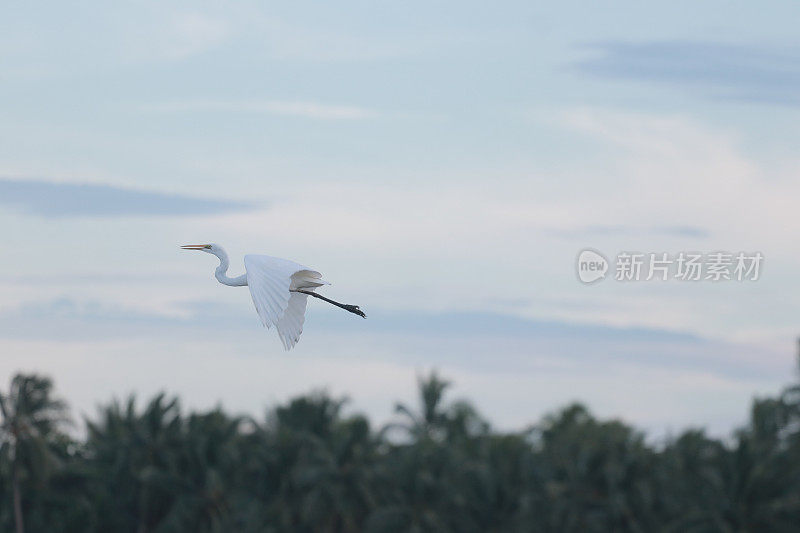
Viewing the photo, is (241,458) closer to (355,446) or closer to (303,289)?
(355,446)

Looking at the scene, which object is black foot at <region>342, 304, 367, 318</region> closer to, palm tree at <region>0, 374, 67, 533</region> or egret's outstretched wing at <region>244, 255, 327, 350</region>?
egret's outstretched wing at <region>244, 255, 327, 350</region>

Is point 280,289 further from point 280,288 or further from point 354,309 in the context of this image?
point 354,309

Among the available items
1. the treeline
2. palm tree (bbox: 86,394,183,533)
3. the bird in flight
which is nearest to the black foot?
the bird in flight

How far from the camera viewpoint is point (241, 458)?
34.2 meters

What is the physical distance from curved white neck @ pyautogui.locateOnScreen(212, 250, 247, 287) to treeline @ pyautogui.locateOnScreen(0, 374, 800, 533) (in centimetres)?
1410

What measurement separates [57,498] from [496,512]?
1148 cm

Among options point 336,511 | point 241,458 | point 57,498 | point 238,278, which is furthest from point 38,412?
point 238,278

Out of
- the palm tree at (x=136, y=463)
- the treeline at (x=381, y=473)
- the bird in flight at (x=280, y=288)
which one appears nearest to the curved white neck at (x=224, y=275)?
the bird in flight at (x=280, y=288)

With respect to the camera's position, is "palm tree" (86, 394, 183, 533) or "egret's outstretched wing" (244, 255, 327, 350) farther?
"palm tree" (86, 394, 183, 533)

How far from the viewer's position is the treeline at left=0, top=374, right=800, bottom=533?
3117cm

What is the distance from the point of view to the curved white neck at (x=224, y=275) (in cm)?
1798

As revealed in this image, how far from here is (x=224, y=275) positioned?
18406 mm

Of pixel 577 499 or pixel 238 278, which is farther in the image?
Answer: pixel 577 499

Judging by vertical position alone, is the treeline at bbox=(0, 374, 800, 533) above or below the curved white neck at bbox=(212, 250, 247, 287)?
below
